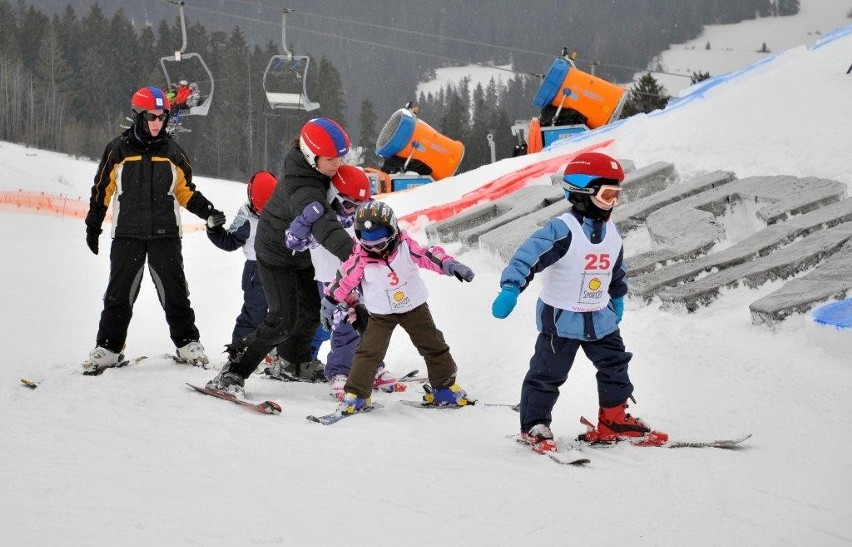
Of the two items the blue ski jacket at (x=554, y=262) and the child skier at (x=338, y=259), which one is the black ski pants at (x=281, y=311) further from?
the blue ski jacket at (x=554, y=262)

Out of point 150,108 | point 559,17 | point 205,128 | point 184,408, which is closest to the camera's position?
point 184,408

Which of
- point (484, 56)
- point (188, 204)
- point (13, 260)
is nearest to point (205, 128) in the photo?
point (13, 260)

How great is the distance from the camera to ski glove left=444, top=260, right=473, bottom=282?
5043mm

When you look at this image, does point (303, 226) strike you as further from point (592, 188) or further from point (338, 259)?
point (592, 188)

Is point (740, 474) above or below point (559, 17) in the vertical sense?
below

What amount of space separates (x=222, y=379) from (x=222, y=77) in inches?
2164

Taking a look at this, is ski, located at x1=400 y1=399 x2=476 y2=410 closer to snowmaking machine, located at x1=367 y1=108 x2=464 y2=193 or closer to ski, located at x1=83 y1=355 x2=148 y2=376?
A: ski, located at x1=83 y1=355 x2=148 y2=376

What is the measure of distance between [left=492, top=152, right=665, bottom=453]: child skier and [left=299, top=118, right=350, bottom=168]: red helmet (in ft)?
4.84

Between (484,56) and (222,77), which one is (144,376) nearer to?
(222,77)

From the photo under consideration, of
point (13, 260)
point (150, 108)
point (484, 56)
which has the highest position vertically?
point (484, 56)

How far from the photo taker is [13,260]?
36.2 ft

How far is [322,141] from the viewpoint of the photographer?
5.37 meters

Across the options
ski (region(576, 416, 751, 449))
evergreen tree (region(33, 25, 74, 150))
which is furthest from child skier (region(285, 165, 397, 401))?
evergreen tree (region(33, 25, 74, 150))

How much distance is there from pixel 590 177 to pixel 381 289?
1395 mm
